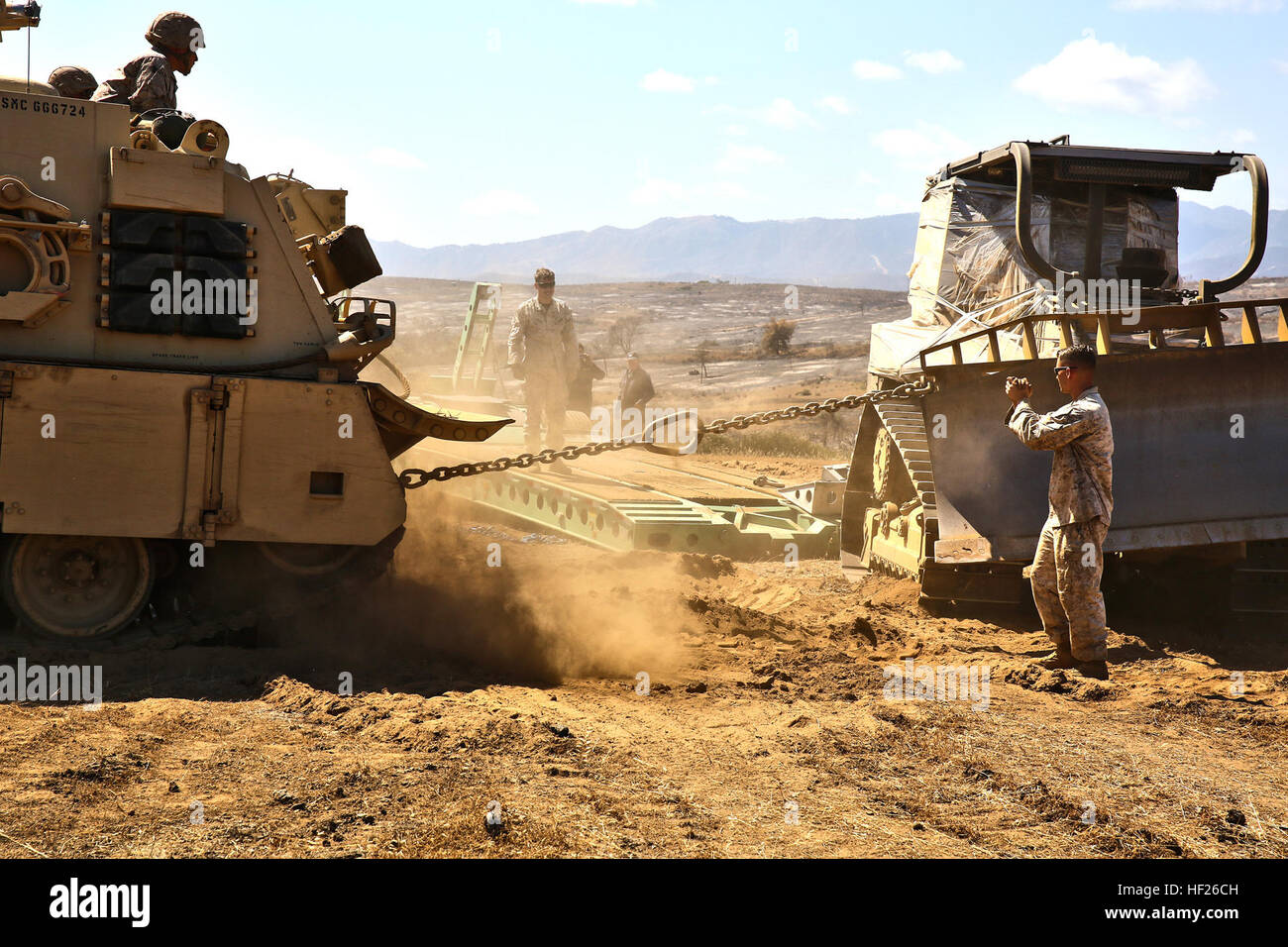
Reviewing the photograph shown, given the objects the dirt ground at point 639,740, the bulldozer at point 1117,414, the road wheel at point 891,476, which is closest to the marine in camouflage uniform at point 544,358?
the road wheel at point 891,476

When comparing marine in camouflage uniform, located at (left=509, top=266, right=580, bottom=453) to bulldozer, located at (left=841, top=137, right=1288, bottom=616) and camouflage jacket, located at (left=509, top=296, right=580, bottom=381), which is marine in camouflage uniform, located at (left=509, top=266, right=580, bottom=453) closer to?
camouflage jacket, located at (left=509, top=296, right=580, bottom=381)

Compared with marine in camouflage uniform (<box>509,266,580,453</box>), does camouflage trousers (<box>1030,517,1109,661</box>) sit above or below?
below

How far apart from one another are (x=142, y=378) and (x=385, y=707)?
2378mm

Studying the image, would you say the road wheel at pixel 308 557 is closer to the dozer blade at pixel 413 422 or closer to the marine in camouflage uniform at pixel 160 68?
the dozer blade at pixel 413 422

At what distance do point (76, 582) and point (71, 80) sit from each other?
338 cm

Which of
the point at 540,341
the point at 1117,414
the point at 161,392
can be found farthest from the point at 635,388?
the point at 161,392

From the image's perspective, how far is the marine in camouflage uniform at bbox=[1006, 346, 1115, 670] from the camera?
20.0ft

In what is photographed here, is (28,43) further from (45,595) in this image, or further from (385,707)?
(385,707)

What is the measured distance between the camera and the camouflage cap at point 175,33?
287 inches

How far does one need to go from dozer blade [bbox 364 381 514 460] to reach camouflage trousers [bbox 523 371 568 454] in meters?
4.29

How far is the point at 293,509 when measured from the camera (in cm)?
651

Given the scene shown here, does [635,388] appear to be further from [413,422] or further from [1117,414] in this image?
[1117,414]

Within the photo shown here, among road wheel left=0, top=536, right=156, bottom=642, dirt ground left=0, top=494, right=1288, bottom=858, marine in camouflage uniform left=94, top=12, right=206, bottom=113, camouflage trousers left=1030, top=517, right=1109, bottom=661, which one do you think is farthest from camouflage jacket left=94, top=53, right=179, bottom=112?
camouflage trousers left=1030, top=517, right=1109, bottom=661

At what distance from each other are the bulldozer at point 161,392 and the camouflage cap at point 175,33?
799 millimetres
